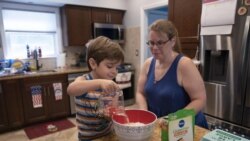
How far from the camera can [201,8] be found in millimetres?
2016

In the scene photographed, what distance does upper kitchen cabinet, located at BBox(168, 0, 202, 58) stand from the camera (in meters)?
2.09

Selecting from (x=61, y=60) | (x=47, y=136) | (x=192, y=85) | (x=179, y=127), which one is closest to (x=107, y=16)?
(x=61, y=60)

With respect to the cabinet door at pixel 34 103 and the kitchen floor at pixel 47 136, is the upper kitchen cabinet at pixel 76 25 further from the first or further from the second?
the kitchen floor at pixel 47 136

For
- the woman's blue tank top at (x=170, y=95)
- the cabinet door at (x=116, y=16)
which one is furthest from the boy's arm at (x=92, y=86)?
the cabinet door at (x=116, y=16)

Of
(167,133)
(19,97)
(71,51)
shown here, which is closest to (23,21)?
(71,51)

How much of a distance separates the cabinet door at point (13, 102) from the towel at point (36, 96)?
174 millimetres

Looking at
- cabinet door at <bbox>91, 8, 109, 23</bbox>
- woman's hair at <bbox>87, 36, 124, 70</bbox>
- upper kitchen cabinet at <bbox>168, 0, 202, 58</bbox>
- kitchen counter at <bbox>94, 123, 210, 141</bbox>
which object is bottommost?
kitchen counter at <bbox>94, 123, 210, 141</bbox>

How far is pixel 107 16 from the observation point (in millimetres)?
3607

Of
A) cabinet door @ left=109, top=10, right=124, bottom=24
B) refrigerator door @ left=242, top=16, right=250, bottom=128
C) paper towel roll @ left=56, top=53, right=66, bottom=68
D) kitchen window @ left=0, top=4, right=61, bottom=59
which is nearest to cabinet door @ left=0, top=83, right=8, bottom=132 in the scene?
kitchen window @ left=0, top=4, right=61, bottom=59

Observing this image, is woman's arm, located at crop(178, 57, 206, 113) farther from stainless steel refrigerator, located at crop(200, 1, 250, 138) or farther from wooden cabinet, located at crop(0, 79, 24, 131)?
wooden cabinet, located at crop(0, 79, 24, 131)

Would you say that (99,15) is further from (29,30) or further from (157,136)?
(157,136)

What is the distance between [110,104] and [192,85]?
545 mm

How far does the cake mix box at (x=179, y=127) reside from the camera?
0.67 metres

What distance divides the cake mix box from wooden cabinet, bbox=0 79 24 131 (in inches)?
104
